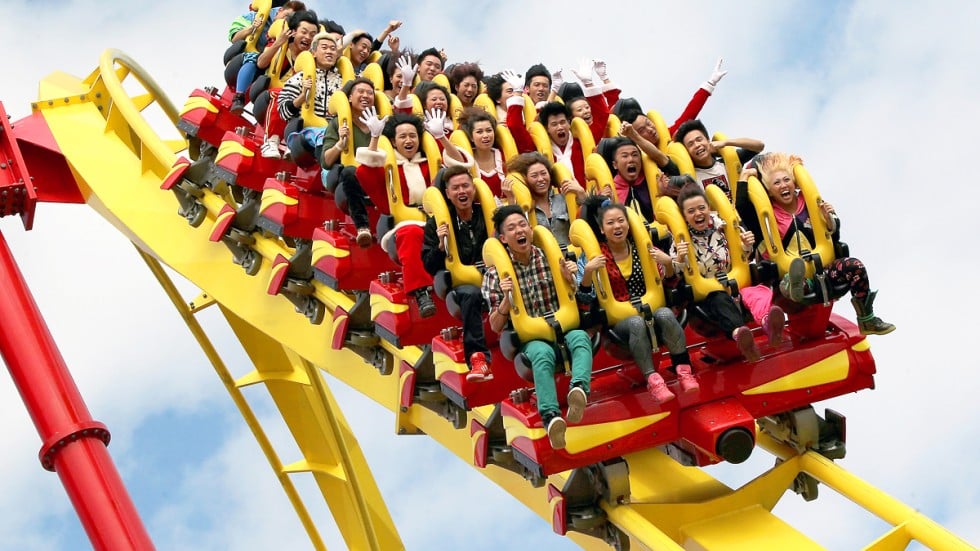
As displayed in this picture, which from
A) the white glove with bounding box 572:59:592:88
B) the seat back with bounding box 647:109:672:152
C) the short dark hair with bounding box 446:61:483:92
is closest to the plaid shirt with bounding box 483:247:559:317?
the seat back with bounding box 647:109:672:152

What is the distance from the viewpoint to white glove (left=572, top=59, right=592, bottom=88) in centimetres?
729

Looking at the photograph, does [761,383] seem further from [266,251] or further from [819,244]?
[266,251]

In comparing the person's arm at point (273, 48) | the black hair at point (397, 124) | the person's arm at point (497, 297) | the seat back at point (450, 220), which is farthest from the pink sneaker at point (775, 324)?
the person's arm at point (273, 48)

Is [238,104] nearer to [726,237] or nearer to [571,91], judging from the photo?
[571,91]

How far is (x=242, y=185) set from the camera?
805cm

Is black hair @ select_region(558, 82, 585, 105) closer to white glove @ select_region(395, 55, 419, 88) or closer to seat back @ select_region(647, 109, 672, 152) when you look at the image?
seat back @ select_region(647, 109, 672, 152)

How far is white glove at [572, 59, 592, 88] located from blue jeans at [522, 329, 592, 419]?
2.10m

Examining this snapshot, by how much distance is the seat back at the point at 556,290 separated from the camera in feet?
17.9

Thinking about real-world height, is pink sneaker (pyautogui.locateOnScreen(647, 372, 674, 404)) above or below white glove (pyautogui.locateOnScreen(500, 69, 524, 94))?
below

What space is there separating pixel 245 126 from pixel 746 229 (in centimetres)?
364

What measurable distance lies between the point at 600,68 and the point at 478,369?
2198mm

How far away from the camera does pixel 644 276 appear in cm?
567

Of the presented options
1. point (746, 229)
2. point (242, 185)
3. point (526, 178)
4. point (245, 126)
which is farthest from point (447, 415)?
point (245, 126)

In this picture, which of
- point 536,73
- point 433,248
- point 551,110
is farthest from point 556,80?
point 433,248
